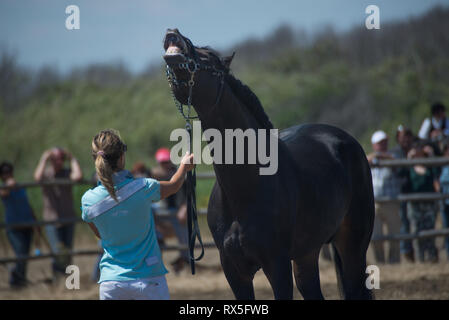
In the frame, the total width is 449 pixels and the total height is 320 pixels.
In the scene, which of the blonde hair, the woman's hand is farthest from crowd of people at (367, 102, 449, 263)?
the blonde hair

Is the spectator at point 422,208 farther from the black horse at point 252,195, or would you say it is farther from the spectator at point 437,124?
the black horse at point 252,195

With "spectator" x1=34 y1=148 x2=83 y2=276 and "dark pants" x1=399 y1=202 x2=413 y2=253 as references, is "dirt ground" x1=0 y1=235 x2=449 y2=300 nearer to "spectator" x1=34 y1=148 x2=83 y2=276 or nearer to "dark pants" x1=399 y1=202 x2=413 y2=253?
"dark pants" x1=399 y1=202 x2=413 y2=253

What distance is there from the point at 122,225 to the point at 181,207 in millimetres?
4942

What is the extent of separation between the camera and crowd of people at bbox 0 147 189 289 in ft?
23.4

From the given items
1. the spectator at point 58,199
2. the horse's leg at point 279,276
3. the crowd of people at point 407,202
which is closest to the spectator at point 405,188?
the crowd of people at point 407,202

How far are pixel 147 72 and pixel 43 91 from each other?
19.1ft

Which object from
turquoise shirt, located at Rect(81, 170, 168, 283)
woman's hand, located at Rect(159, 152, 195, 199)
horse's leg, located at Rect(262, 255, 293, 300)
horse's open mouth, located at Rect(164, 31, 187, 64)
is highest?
horse's open mouth, located at Rect(164, 31, 187, 64)

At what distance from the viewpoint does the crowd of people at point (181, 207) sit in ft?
23.8

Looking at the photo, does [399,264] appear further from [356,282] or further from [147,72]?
[147,72]

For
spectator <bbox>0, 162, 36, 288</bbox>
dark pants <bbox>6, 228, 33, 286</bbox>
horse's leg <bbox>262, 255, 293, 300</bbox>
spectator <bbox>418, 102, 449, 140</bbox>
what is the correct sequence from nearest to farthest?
horse's leg <bbox>262, 255, 293, 300</bbox> → dark pants <bbox>6, 228, 33, 286</bbox> → spectator <bbox>0, 162, 36, 288</bbox> → spectator <bbox>418, 102, 449, 140</bbox>

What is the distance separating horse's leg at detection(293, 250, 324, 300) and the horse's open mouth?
1730 millimetres

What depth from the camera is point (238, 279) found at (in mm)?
3178

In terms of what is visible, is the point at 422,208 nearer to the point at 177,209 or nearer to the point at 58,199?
the point at 177,209

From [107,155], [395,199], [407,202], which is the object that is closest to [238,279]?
[107,155]
